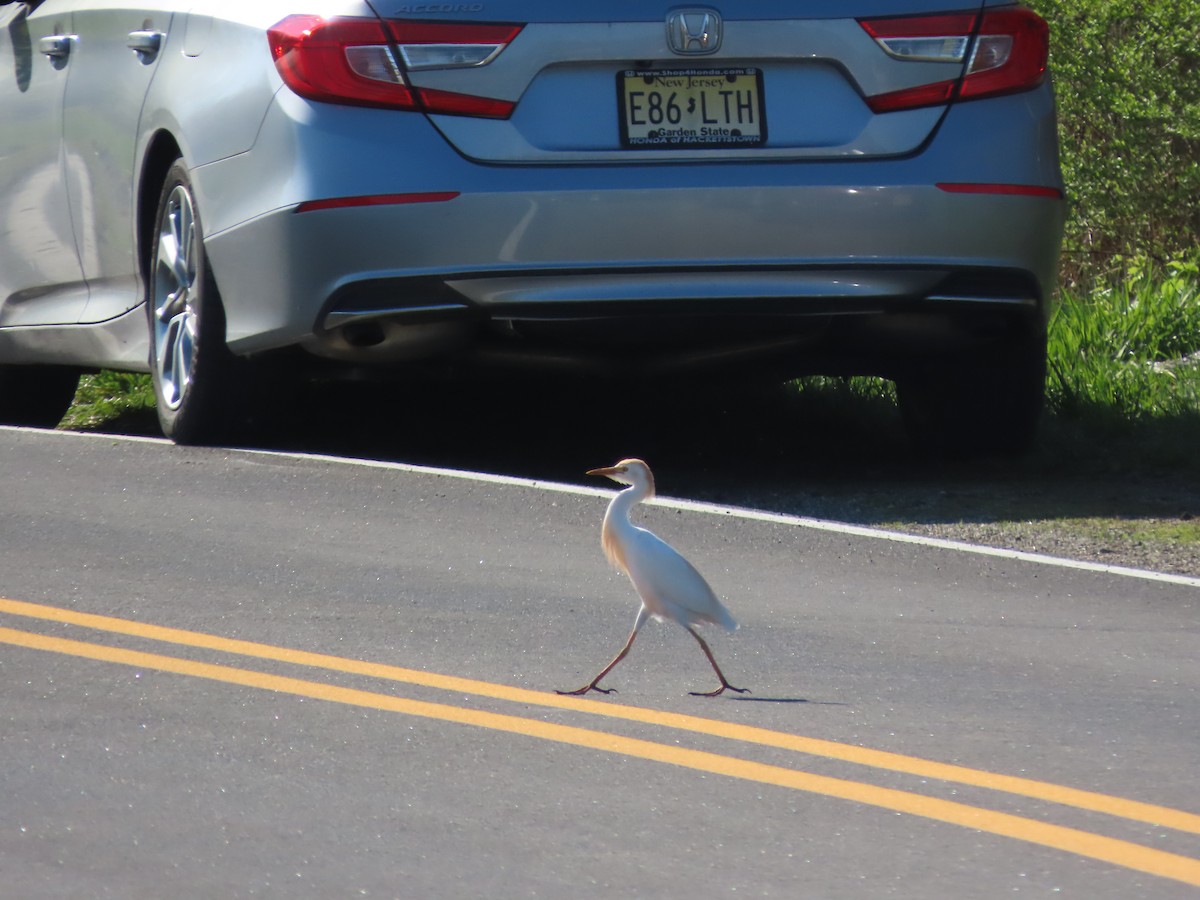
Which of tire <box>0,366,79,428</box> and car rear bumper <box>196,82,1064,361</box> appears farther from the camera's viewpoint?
tire <box>0,366,79,428</box>

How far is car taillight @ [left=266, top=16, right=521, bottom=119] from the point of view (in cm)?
670

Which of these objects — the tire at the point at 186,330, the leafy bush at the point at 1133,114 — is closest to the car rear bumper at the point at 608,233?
the tire at the point at 186,330

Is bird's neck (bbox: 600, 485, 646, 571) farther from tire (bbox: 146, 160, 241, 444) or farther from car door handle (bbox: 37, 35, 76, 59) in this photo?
car door handle (bbox: 37, 35, 76, 59)

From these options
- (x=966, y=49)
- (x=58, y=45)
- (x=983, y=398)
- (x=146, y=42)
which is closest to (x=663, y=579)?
(x=966, y=49)

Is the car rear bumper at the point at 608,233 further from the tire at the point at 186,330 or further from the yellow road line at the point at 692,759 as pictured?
the yellow road line at the point at 692,759

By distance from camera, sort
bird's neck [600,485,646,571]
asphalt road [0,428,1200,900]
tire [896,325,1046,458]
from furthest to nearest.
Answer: tire [896,325,1046,458] → bird's neck [600,485,646,571] → asphalt road [0,428,1200,900]

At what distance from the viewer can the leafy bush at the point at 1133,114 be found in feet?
46.2

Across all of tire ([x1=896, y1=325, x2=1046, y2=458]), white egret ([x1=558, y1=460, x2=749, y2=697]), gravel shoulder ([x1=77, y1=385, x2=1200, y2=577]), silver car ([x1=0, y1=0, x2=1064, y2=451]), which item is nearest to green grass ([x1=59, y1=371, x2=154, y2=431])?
gravel shoulder ([x1=77, y1=385, x2=1200, y2=577])

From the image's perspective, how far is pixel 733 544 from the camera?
643cm

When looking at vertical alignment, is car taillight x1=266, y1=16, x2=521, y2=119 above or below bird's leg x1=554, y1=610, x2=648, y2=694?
above

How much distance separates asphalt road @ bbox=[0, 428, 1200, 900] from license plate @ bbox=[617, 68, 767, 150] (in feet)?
3.46

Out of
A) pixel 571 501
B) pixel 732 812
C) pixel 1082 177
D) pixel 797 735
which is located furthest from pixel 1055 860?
pixel 1082 177

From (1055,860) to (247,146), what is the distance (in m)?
3.99

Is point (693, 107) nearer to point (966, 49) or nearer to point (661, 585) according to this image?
point (966, 49)
